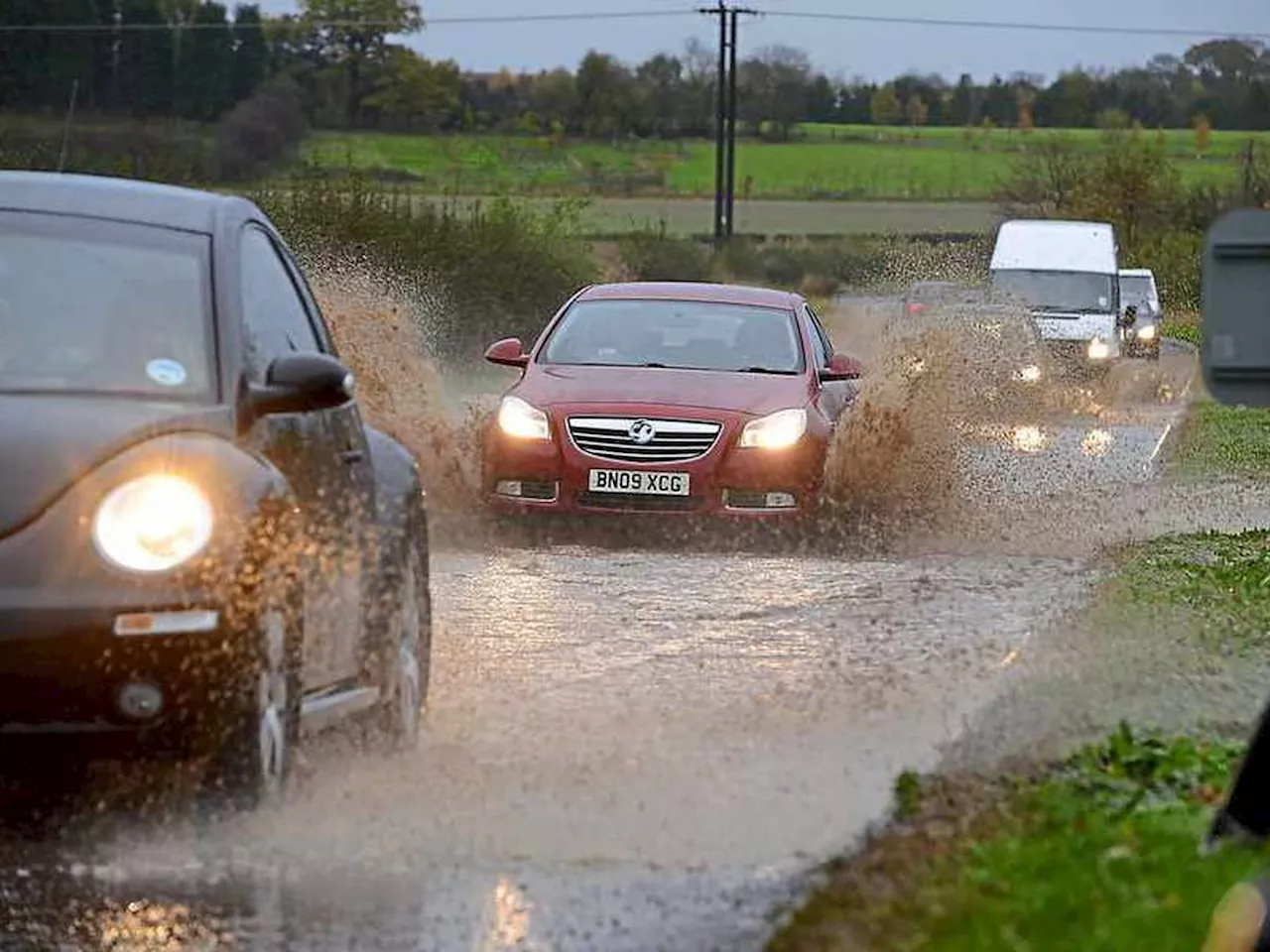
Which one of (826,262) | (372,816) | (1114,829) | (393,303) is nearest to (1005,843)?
(1114,829)

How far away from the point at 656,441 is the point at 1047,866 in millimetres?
9602

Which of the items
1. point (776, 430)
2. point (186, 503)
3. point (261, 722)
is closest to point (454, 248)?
point (776, 430)

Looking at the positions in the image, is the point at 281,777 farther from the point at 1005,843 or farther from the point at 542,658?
the point at 542,658

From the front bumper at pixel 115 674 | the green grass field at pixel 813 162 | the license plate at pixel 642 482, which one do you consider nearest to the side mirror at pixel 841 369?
the license plate at pixel 642 482

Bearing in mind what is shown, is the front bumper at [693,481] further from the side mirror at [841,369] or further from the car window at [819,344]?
the car window at [819,344]

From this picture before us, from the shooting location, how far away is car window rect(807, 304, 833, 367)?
1694 centimetres

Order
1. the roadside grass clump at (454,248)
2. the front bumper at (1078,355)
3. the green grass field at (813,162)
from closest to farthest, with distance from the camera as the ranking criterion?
the front bumper at (1078,355) → the roadside grass clump at (454,248) → the green grass field at (813,162)

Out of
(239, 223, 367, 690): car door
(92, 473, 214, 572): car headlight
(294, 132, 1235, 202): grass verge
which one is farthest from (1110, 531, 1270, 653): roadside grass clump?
(294, 132, 1235, 202): grass verge

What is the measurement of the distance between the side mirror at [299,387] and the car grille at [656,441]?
7927 mm

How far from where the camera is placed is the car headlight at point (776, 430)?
15594 mm

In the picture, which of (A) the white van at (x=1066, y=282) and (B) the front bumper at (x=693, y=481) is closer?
(B) the front bumper at (x=693, y=481)

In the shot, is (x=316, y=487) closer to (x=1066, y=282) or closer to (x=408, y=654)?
(x=408, y=654)

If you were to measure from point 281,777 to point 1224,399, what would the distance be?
266 centimetres

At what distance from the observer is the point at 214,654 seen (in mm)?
6660
